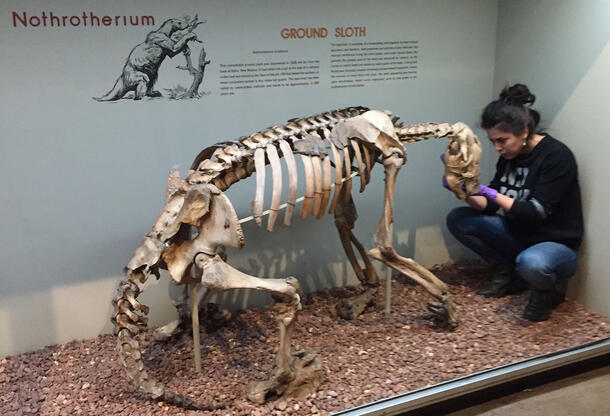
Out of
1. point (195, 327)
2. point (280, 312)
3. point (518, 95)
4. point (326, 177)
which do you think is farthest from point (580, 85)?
point (195, 327)

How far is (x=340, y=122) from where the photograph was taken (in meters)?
3.20

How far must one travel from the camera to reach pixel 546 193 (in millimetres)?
3549

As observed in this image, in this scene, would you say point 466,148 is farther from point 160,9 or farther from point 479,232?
point 160,9

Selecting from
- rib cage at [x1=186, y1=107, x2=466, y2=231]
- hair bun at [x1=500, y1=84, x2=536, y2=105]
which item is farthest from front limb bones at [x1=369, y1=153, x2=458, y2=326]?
hair bun at [x1=500, y1=84, x2=536, y2=105]

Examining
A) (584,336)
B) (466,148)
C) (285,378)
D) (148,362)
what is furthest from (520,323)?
(148,362)

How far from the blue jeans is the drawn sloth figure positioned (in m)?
2.16

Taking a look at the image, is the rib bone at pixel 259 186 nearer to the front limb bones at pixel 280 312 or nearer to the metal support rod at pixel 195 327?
the front limb bones at pixel 280 312

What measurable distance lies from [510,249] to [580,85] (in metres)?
1.13

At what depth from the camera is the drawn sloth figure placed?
10.2ft

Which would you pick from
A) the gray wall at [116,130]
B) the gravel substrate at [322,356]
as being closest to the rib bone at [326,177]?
the gray wall at [116,130]

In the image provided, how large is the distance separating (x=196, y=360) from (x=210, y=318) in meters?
0.47

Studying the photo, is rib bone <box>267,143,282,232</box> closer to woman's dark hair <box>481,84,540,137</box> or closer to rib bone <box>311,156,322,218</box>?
rib bone <box>311,156,322,218</box>

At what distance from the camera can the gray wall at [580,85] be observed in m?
3.48

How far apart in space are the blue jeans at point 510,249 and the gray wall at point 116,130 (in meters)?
0.68
